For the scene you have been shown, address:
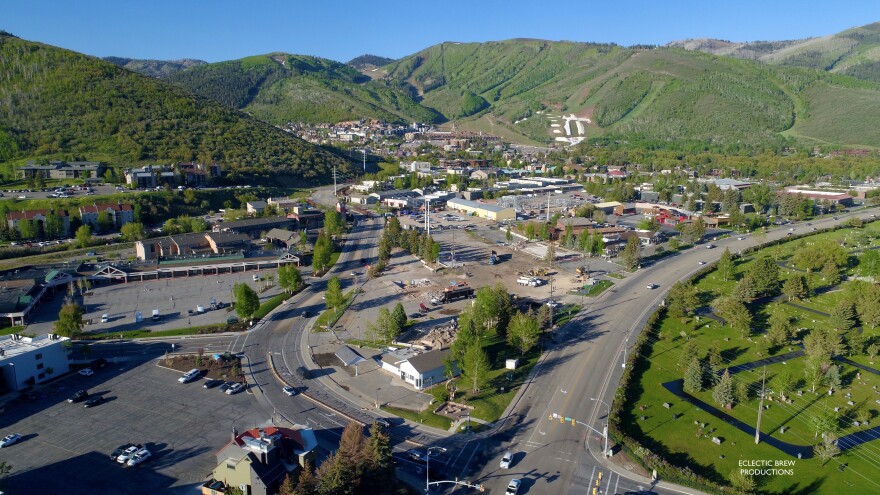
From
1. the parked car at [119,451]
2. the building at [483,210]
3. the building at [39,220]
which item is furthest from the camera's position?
the building at [483,210]

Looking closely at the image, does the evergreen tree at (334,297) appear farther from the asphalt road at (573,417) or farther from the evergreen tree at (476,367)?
the asphalt road at (573,417)

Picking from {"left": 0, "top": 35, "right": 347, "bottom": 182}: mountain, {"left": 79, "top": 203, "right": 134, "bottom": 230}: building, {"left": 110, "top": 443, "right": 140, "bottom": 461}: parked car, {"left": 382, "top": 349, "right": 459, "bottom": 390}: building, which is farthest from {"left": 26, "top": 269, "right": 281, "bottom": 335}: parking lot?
{"left": 0, "top": 35, "right": 347, "bottom": 182}: mountain

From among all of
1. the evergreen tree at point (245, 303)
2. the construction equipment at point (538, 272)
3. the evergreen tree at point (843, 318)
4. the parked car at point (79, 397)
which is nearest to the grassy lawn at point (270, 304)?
the evergreen tree at point (245, 303)

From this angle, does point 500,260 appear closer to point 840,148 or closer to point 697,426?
point 697,426

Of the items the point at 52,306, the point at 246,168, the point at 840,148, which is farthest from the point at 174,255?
the point at 840,148

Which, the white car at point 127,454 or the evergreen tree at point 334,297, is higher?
the evergreen tree at point 334,297
